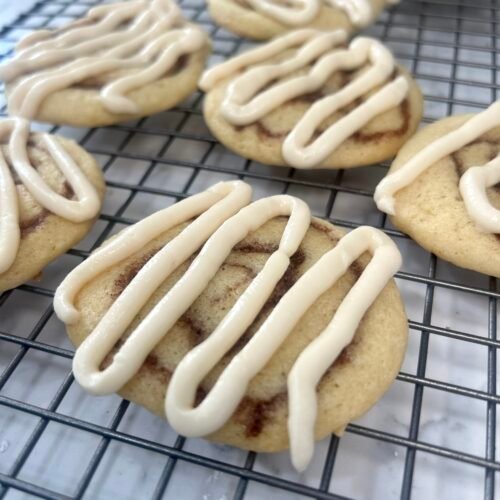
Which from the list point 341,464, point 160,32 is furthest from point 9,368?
point 160,32

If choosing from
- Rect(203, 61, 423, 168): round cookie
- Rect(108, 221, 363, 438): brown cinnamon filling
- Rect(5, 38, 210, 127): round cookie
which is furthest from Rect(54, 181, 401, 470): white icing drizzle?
Rect(5, 38, 210, 127): round cookie

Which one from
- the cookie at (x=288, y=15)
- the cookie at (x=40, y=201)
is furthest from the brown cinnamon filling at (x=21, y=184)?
the cookie at (x=288, y=15)

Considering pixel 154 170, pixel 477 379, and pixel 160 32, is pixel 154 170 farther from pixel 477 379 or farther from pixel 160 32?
pixel 477 379

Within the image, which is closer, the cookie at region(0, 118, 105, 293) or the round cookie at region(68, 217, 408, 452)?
the round cookie at region(68, 217, 408, 452)

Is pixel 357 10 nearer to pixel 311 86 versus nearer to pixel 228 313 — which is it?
pixel 311 86

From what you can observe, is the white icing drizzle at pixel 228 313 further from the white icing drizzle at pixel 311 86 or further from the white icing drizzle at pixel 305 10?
the white icing drizzle at pixel 305 10

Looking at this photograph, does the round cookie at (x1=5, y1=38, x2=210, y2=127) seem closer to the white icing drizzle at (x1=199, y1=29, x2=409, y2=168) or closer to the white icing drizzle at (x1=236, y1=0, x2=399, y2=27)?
the white icing drizzle at (x1=199, y1=29, x2=409, y2=168)

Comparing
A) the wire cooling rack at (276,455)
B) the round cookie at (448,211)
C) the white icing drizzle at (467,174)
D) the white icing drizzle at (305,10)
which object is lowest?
the wire cooling rack at (276,455)
